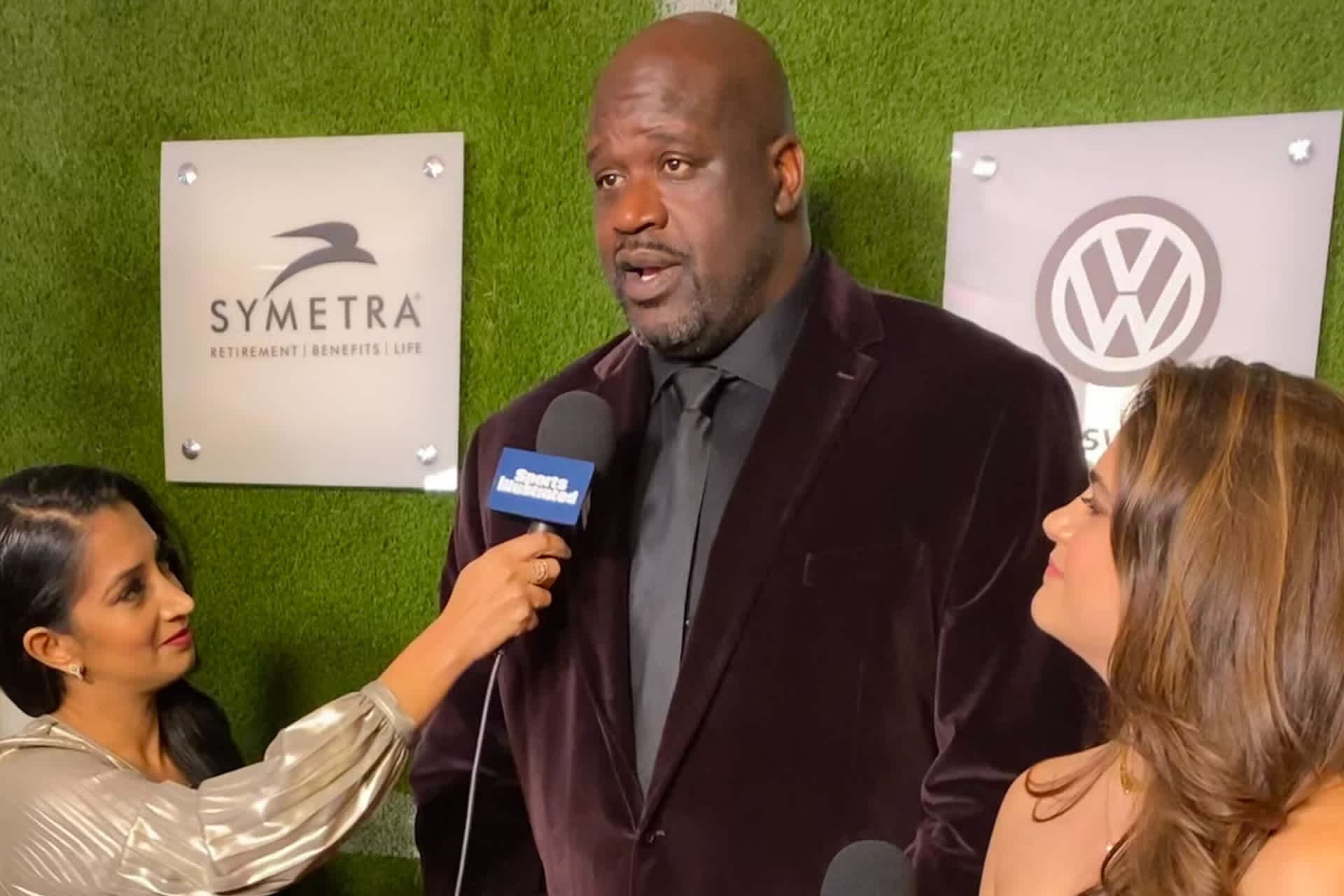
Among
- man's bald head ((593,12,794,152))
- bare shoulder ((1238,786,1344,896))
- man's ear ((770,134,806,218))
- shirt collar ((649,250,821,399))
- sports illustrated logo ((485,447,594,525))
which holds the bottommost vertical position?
bare shoulder ((1238,786,1344,896))

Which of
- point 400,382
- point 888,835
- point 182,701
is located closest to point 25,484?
point 182,701

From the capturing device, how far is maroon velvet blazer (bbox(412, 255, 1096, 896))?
3.11 feet

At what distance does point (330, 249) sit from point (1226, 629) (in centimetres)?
115

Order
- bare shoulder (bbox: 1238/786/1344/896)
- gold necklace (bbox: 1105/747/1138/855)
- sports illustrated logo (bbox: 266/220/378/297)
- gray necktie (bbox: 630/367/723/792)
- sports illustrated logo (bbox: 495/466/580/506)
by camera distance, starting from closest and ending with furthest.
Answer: bare shoulder (bbox: 1238/786/1344/896)
gold necklace (bbox: 1105/747/1138/855)
sports illustrated logo (bbox: 495/466/580/506)
gray necktie (bbox: 630/367/723/792)
sports illustrated logo (bbox: 266/220/378/297)

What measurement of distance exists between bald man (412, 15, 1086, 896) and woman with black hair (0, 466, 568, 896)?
0.38 ft

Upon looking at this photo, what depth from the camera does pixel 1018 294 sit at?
123cm

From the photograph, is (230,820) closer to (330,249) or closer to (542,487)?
(542,487)

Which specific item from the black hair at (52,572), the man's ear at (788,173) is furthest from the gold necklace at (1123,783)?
the black hair at (52,572)

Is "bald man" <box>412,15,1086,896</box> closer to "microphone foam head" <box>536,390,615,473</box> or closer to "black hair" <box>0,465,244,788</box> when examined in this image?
"microphone foam head" <box>536,390,615,473</box>

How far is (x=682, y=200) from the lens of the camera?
0.99 metres

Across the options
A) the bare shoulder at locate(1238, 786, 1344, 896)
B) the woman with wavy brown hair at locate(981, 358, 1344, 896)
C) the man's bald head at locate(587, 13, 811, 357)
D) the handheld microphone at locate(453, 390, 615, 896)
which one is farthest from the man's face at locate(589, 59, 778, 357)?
the bare shoulder at locate(1238, 786, 1344, 896)

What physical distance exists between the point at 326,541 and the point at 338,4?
27.1 inches

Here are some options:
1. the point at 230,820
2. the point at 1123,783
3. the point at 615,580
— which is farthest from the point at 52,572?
the point at 1123,783

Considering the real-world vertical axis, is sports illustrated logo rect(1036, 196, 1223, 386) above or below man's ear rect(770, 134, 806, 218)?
below
